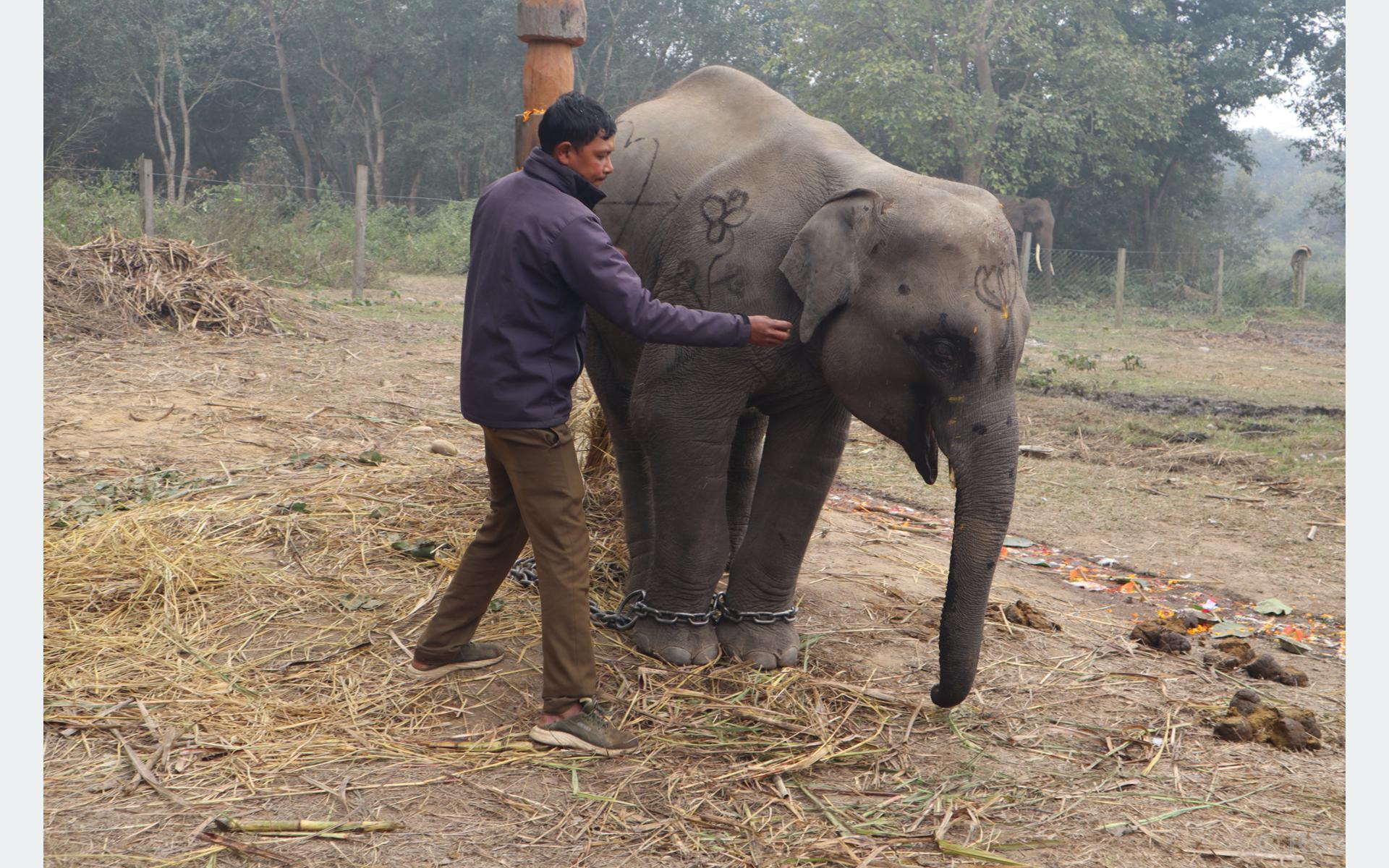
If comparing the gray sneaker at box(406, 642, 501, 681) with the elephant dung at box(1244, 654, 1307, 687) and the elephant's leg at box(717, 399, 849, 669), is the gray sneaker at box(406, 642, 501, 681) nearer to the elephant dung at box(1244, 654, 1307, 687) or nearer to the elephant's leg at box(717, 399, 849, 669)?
the elephant's leg at box(717, 399, 849, 669)

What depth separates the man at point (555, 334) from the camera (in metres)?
3.79

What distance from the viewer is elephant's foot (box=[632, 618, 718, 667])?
4781 mm

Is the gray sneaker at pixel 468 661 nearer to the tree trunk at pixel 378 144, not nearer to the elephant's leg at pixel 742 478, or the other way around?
the elephant's leg at pixel 742 478

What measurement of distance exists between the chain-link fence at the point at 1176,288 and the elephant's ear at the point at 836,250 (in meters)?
20.0

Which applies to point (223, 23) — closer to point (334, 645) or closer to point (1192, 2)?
point (1192, 2)

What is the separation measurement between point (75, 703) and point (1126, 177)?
94.7 feet

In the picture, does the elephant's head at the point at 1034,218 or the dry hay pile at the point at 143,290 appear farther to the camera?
the elephant's head at the point at 1034,218

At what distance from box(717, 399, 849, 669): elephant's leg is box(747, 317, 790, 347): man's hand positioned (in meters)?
1.01

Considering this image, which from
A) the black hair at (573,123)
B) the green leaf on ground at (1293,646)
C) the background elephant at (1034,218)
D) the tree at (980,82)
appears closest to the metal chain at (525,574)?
the black hair at (573,123)

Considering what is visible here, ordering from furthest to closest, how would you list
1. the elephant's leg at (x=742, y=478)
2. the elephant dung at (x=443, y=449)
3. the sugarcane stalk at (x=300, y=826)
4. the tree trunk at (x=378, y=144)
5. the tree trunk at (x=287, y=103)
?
1. the tree trunk at (x=378, y=144)
2. the tree trunk at (x=287, y=103)
3. the elephant dung at (x=443, y=449)
4. the elephant's leg at (x=742, y=478)
5. the sugarcane stalk at (x=300, y=826)

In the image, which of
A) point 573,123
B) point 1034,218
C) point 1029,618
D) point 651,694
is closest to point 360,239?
point 1034,218

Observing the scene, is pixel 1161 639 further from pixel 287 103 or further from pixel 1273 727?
pixel 287 103

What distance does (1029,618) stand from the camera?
5.63m

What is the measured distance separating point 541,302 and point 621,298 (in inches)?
10.6
